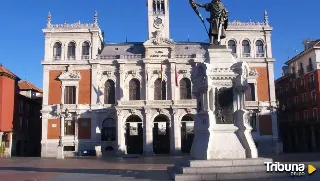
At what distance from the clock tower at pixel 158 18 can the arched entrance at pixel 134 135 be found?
1188cm

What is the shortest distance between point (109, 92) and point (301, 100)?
2990cm

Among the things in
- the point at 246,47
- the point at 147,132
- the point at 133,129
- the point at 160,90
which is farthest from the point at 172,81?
the point at 246,47

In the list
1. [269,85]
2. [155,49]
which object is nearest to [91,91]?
[155,49]

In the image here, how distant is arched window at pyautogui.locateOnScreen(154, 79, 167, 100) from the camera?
150 ft

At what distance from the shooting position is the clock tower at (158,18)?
4806 centimetres

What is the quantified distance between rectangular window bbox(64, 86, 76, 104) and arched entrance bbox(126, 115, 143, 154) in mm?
7999

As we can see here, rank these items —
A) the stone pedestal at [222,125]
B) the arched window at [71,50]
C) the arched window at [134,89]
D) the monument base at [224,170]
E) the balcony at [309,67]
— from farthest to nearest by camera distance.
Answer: the balcony at [309,67] < the arched window at [71,50] < the arched window at [134,89] < the stone pedestal at [222,125] < the monument base at [224,170]

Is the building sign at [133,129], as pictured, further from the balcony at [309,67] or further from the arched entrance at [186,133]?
the balcony at [309,67]

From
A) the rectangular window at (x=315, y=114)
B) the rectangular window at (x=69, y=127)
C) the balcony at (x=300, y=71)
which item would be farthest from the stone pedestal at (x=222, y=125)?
the balcony at (x=300, y=71)

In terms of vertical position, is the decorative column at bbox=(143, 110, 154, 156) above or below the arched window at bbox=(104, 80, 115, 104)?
below

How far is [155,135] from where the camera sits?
44.9m

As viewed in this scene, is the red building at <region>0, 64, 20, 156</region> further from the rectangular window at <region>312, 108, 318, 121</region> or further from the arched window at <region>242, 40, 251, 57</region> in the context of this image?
the rectangular window at <region>312, 108, 318, 121</region>

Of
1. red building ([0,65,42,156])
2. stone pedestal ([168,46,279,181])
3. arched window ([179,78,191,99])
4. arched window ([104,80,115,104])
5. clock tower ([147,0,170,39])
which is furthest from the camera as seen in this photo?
clock tower ([147,0,170,39])
